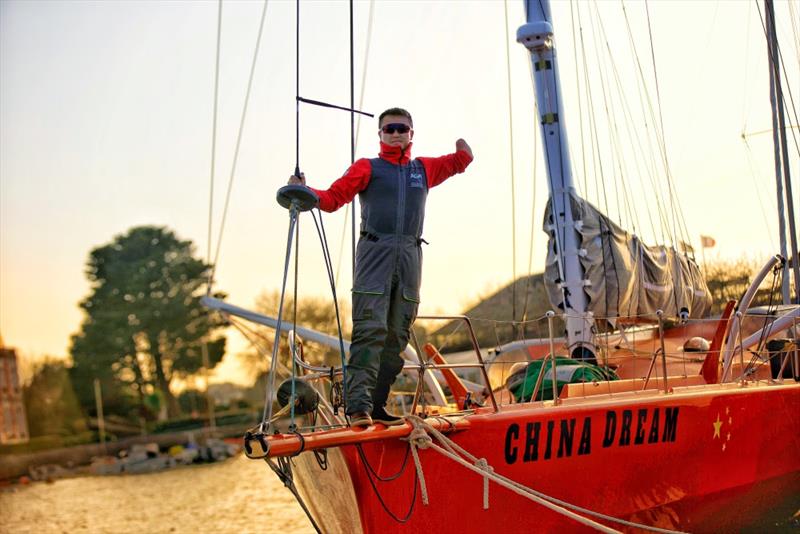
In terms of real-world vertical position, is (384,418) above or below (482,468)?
above

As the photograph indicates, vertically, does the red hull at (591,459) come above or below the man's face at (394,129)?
below

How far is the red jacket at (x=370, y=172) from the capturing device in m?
6.05

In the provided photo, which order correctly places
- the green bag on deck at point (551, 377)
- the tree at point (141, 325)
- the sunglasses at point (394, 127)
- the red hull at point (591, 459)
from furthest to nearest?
the tree at point (141, 325) → the green bag on deck at point (551, 377) → the red hull at point (591, 459) → the sunglasses at point (394, 127)

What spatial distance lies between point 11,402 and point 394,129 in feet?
135

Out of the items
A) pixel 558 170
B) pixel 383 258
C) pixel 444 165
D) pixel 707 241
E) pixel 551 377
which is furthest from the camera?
pixel 707 241

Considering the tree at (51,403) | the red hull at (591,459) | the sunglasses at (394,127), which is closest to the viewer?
the sunglasses at (394,127)

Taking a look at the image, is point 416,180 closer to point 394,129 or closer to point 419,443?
point 394,129

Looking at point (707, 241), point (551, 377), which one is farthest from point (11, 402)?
point (551, 377)

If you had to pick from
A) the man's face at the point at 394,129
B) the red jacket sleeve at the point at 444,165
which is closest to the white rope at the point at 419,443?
the red jacket sleeve at the point at 444,165

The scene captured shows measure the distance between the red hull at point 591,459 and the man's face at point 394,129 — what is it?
1885 millimetres

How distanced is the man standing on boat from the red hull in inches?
15.9

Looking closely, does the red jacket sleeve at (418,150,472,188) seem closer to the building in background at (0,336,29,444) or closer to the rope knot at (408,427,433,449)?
the rope knot at (408,427,433,449)

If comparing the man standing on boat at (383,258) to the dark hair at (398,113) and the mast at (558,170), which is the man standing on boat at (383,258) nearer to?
the dark hair at (398,113)

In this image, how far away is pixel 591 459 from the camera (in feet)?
23.9
